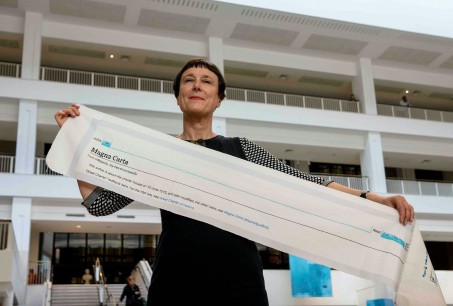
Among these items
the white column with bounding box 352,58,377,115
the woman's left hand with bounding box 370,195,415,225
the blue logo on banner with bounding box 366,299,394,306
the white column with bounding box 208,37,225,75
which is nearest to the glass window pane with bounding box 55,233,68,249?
the white column with bounding box 208,37,225,75

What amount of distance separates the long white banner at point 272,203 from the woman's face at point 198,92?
16 cm

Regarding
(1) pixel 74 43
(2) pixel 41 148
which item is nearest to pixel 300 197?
(1) pixel 74 43

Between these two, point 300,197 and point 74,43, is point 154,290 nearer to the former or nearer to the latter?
point 300,197

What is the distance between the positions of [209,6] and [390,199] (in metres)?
23.9

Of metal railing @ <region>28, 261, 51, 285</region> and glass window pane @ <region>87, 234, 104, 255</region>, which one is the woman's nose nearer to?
metal railing @ <region>28, 261, 51, 285</region>

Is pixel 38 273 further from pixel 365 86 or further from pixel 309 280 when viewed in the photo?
pixel 365 86

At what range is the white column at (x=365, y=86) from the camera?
2970 centimetres

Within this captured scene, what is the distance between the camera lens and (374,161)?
28.7 metres

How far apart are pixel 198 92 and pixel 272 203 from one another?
0.58 meters

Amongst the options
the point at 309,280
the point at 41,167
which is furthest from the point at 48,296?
the point at 309,280

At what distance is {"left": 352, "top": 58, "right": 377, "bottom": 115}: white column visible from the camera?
97.5ft

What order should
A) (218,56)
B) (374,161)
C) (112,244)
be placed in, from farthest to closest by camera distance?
(112,244) < (374,161) < (218,56)

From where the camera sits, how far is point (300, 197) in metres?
2.39

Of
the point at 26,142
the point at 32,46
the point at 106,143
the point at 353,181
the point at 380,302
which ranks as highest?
the point at 32,46
